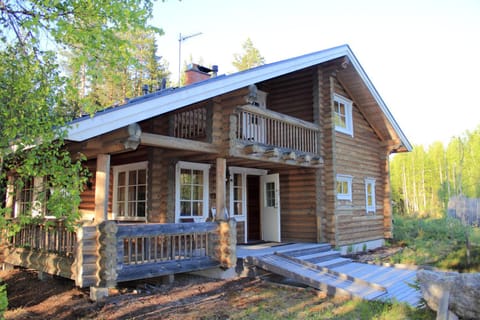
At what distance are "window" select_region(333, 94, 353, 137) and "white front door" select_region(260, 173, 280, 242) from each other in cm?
274

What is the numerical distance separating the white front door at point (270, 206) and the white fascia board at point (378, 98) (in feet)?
14.0

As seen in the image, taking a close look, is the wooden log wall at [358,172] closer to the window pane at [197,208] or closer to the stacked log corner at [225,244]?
the window pane at [197,208]

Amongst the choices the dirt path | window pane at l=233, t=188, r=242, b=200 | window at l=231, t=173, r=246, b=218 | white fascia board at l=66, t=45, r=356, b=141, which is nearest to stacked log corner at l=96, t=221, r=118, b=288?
the dirt path

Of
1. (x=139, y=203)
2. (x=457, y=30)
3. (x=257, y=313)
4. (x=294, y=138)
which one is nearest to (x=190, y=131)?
(x=139, y=203)

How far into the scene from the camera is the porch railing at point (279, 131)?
970 centimetres

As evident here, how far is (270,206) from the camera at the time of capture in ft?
39.7

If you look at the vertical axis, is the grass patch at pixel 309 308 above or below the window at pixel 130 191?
below

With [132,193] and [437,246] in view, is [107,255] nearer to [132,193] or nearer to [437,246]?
[132,193]

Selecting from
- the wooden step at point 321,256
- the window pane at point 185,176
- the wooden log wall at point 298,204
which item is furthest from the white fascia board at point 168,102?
the wooden step at point 321,256

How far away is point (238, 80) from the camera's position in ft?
26.5

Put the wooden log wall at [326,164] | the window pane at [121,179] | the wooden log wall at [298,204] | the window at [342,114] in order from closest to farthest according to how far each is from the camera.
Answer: the window pane at [121,179]
the wooden log wall at [326,164]
the wooden log wall at [298,204]
the window at [342,114]

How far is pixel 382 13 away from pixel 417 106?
117 ft

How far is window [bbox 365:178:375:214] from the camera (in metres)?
14.3

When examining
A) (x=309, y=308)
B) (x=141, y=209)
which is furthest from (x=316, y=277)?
(x=141, y=209)
